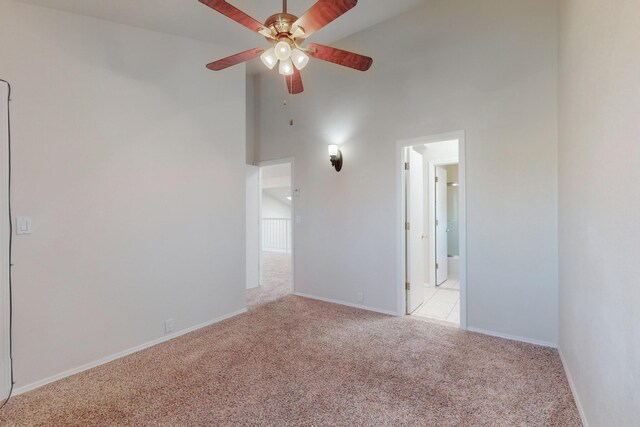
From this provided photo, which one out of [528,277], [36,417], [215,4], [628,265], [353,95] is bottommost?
[36,417]

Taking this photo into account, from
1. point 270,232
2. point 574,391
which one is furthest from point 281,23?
point 270,232

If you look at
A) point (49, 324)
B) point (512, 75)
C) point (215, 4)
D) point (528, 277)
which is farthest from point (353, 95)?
point (49, 324)

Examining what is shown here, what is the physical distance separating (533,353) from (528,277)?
68 cm

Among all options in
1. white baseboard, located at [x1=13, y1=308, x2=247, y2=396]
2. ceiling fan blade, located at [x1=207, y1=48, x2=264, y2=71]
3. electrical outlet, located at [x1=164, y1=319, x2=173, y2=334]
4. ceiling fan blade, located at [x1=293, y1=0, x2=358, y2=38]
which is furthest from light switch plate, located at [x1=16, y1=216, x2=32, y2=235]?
ceiling fan blade, located at [x1=293, y1=0, x2=358, y2=38]

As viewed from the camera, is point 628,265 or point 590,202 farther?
point 590,202

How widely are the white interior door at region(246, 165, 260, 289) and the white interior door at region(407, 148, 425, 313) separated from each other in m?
2.57

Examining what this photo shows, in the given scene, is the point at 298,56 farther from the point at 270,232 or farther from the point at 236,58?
the point at 270,232

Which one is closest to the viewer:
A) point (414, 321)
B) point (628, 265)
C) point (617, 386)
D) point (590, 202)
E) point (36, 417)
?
point (628, 265)

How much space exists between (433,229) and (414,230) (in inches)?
51.4

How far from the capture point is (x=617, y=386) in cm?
128

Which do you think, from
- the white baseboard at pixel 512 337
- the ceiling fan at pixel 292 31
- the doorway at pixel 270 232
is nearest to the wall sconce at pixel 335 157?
the doorway at pixel 270 232

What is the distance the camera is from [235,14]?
1.82 metres

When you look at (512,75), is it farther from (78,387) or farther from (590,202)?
(78,387)

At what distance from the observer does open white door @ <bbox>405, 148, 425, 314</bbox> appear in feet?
12.2
